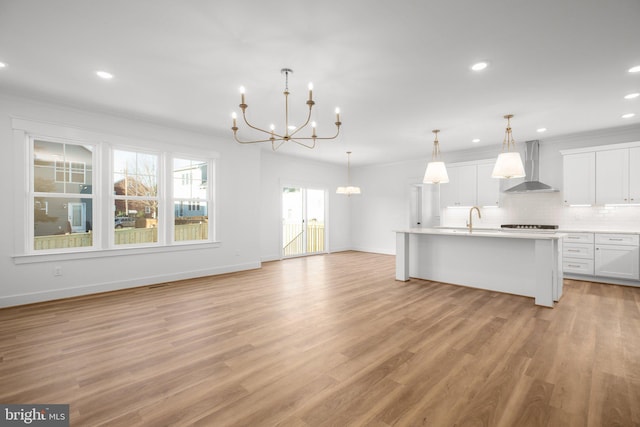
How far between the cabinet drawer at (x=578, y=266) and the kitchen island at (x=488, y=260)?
140cm

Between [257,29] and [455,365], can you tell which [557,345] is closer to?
[455,365]

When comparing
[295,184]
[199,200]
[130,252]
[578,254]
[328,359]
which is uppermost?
[295,184]

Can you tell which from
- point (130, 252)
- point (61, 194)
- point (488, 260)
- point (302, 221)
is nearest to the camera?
point (61, 194)

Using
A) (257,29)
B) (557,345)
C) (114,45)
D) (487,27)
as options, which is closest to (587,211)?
(557,345)

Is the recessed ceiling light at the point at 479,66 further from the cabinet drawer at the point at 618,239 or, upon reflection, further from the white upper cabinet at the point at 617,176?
the cabinet drawer at the point at 618,239

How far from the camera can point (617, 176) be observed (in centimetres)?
531

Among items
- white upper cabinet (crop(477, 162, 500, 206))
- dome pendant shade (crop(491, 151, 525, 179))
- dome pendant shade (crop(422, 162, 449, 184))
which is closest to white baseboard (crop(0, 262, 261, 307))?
dome pendant shade (crop(422, 162, 449, 184))

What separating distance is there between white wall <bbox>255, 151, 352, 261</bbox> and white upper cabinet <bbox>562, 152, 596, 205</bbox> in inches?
223

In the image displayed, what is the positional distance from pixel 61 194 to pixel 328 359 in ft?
15.2

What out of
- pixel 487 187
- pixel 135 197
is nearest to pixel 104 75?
pixel 135 197

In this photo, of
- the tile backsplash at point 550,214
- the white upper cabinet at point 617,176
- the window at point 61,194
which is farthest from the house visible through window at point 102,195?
the white upper cabinet at point 617,176

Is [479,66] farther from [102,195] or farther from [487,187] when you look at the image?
[102,195]

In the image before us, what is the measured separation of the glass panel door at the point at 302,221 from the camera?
8.46m

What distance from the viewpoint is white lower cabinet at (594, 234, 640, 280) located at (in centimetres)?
496
